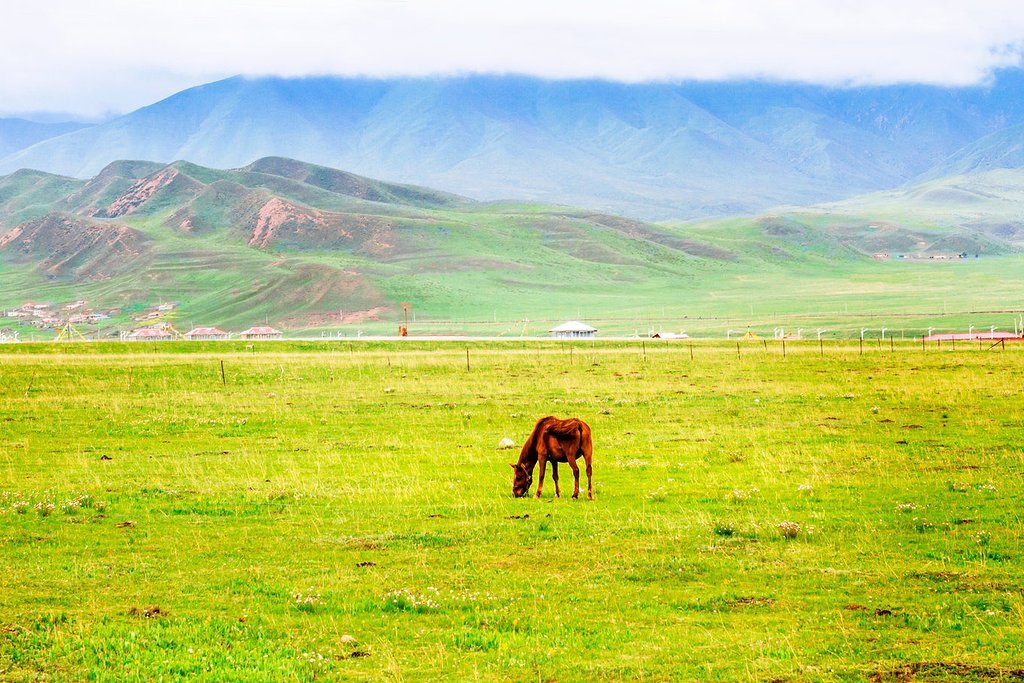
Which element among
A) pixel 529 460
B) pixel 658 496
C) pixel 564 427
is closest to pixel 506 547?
pixel 564 427

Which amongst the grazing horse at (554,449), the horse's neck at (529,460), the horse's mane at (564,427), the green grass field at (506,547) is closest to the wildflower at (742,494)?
the green grass field at (506,547)

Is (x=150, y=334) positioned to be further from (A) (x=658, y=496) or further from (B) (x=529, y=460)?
(A) (x=658, y=496)

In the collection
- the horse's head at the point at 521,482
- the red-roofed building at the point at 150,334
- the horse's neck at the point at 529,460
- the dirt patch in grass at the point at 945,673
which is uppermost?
the red-roofed building at the point at 150,334

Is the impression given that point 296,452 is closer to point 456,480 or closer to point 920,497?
point 456,480

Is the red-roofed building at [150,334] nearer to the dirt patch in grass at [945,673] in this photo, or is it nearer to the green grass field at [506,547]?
the green grass field at [506,547]

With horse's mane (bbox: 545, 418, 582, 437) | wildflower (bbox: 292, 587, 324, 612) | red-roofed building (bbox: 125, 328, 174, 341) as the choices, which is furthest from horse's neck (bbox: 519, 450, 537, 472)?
red-roofed building (bbox: 125, 328, 174, 341)

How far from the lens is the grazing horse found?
2072 cm

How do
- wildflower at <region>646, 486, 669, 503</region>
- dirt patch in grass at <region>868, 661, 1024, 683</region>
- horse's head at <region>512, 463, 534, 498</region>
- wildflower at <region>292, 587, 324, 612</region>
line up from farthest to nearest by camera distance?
horse's head at <region>512, 463, 534, 498</region>
wildflower at <region>646, 486, 669, 503</region>
wildflower at <region>292, 587, 324, 612</region>
dirt patch in grass at <region>868, 661, 1024, 683</region>

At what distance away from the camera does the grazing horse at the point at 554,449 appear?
68.0 ft

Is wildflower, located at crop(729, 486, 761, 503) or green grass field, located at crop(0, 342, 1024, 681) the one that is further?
wildflower, located at crop(729, 486, 761, 503)

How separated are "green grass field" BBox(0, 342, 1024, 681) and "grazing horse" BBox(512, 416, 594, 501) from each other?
0.49 m

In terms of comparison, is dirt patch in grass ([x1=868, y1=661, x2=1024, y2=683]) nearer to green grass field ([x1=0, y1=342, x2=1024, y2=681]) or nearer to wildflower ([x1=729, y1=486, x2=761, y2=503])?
green grass field ([x1=0, y1=342, x2=1024, y2=681])

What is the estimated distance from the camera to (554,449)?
2112cm

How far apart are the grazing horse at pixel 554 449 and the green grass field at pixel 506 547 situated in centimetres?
49
